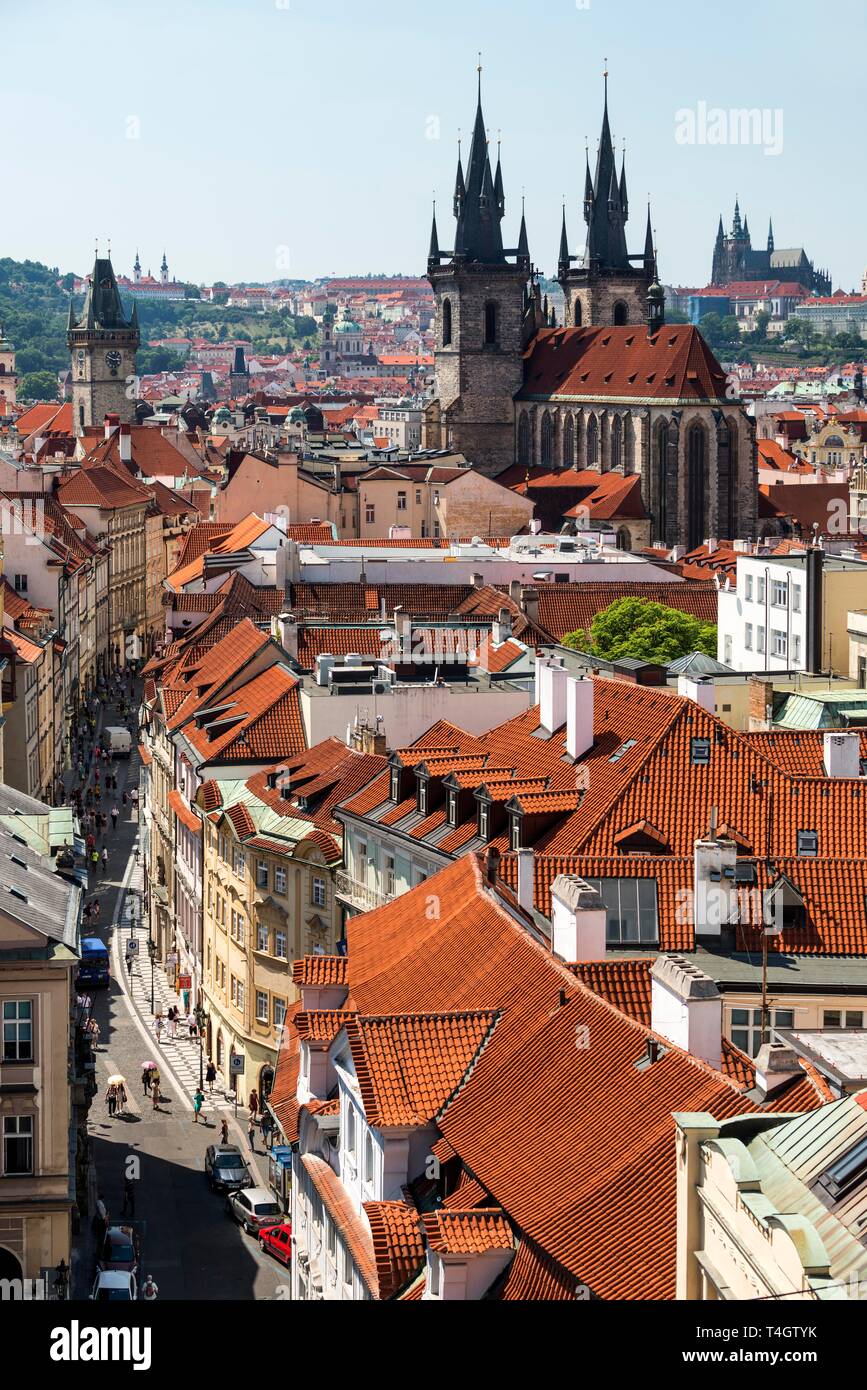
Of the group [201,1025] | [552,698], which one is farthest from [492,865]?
[201,1025]

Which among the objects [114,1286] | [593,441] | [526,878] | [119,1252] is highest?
[593,441]

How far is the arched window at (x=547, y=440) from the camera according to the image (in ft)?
454

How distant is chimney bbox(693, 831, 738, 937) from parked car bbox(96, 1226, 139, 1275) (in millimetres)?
8377

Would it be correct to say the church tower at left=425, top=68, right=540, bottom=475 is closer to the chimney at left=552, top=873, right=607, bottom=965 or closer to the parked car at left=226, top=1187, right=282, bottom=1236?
the parked car at left=226, top=1187, right=282, bottom=1236

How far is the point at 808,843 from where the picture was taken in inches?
1212

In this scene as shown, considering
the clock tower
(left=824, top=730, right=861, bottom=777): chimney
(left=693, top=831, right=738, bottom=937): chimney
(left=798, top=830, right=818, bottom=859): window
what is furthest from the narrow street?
the clock tower

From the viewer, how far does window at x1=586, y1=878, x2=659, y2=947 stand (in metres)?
27.0

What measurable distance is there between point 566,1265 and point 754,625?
44046 mm

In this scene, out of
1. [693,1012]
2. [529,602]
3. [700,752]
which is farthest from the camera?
[529,602]

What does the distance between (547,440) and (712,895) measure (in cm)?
11287

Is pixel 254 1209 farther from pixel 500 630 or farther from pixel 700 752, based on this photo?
pixel 500 630

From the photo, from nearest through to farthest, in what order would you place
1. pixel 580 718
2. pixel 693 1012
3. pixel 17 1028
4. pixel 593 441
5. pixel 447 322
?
pixel 693 1012
pixel 17 1028
pixel 580 718
pixel 593 441
pixel 447 322

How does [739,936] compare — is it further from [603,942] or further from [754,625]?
[754,625]

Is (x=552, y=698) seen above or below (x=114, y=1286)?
above
